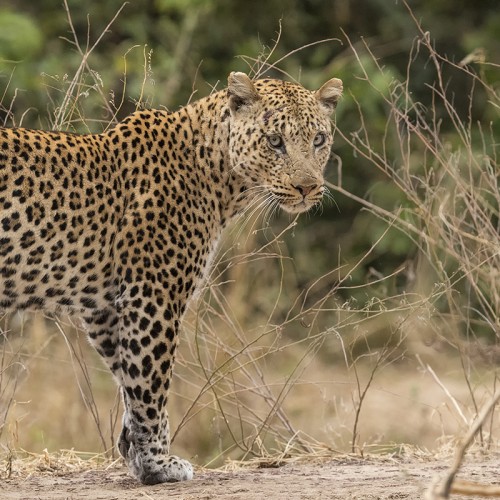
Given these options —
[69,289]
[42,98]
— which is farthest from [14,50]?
[69,289]

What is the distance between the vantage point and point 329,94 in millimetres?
7211

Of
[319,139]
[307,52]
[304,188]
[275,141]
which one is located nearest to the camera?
[304,188]

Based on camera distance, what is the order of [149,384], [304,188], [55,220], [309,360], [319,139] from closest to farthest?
[55,220]
[149,384]
[304,188]
[319,139]
[309,360]

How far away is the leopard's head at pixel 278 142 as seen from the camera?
6.82 m

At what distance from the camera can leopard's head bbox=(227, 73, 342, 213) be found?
6820 millimetres

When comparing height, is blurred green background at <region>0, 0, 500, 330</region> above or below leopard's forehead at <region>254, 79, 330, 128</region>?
above

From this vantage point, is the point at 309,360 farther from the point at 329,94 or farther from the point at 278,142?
the point at 278,142

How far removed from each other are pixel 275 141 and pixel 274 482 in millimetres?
1773

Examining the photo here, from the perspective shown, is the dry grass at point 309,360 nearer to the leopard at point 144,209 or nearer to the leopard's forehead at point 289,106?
the leopard at point 144,209

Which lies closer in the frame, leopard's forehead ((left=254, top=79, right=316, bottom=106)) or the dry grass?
leopard's forehead ((left=254, top=79, right=316, bottom=106))

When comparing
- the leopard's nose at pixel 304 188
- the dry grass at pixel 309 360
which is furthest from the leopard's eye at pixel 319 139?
the dry grass at pixel 309 360

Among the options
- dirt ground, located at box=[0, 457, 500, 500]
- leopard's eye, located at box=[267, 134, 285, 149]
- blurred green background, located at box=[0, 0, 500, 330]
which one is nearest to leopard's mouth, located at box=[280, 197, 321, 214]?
leopard's eye, located at box=[267, 134, 285, 149]

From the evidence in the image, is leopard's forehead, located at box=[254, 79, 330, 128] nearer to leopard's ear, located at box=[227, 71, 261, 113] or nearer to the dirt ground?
leopard's ear, located at box=[227, 71, 261, 113]

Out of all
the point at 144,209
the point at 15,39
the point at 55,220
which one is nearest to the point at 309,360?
the point at 15,39
